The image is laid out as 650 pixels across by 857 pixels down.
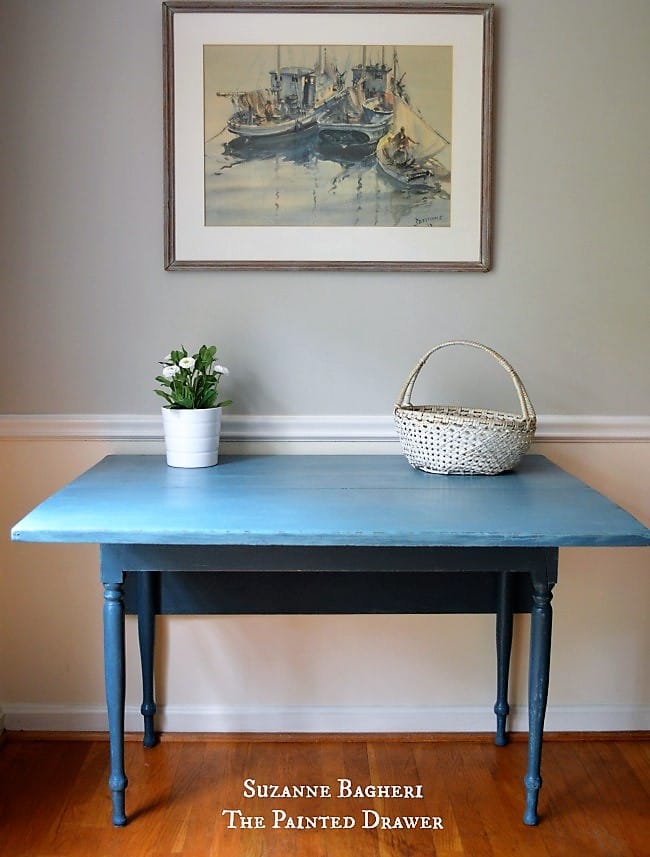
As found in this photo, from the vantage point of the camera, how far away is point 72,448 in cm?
250

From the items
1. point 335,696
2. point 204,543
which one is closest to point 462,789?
point 335,696

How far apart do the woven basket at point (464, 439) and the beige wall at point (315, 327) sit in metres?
0.26

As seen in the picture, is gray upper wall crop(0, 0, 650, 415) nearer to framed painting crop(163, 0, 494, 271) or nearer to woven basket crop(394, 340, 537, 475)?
framed painting crop(163, 0, 494, 271)

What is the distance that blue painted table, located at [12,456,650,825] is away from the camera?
5.87 ft

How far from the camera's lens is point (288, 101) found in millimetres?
2396

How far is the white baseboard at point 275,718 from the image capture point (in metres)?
2.57

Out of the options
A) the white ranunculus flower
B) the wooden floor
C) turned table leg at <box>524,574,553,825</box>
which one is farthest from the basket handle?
the wooden floor

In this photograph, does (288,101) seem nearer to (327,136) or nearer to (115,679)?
(327,136)

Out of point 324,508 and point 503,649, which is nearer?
point 324,508

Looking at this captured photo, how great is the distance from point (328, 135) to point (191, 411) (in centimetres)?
82

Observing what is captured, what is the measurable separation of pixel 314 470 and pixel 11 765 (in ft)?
3.72
